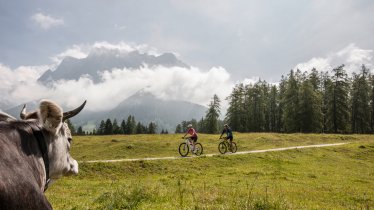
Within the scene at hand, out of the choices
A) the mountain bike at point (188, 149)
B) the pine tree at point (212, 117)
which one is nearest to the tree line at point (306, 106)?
the pine tree at point (212, 117)

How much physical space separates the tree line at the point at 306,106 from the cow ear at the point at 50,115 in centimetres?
8353

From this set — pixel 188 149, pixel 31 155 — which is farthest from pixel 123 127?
pixel 31 155

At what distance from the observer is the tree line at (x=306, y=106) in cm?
8225

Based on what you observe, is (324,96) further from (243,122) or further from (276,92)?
(243,122)

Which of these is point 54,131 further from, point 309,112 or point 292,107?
point 292,107

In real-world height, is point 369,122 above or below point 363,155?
above

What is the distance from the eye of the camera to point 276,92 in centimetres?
11025

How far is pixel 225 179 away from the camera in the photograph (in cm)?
1984

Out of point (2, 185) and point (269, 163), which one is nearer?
point (2, 185)

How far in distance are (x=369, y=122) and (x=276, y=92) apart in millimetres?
29677

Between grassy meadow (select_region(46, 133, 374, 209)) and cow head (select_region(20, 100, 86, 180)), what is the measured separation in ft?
11.7

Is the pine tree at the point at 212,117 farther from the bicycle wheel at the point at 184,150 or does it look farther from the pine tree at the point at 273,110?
the bicycle wheel at the point at 184,150

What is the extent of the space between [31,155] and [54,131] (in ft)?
1.47

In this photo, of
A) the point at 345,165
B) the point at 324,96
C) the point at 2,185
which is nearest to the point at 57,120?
the point at 2,185
